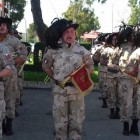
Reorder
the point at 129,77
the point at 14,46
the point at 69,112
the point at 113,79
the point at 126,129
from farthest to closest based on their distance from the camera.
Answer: the point at 113,79, the point at 14,46, the point at 126,129, the point at 129,77, the point at 69,112

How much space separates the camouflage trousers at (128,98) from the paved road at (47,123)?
1.32ft


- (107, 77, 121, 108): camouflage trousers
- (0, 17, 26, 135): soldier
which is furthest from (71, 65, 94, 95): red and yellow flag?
(107, 77, 121, 108): camouflage trousers

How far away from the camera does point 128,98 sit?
7.53m

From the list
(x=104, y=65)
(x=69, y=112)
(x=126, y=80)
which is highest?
(x=104, y=65)

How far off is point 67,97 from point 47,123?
2923 mm

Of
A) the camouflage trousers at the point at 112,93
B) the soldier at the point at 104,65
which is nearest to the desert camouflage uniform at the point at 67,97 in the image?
the camouflage trousers at the point at 112,93


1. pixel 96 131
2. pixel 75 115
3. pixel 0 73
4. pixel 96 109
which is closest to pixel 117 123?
pixel 96 131

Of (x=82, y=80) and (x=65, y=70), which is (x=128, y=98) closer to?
(x=82, y=80)

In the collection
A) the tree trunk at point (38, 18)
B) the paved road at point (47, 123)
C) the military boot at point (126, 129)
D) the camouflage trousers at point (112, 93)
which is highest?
the tree trunk at point (38, 18)

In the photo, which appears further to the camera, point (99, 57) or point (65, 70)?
point (99, 57)

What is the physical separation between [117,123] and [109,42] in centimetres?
217

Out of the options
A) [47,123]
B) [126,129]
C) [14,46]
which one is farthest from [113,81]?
[14,46]

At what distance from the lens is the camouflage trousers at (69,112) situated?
6.00 metres

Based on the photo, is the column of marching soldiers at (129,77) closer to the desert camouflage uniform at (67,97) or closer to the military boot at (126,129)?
the military boot at (126,129)
